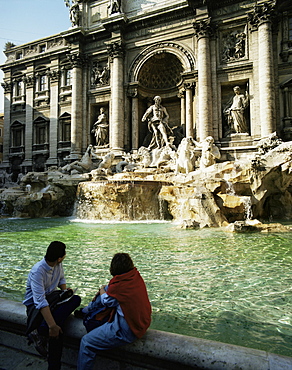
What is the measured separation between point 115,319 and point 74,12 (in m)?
23.1

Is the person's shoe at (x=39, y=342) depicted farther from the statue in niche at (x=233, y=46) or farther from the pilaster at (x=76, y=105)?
the pilaster at (x=76, y=105)

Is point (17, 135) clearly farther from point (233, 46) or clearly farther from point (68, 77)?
point (233, 46)

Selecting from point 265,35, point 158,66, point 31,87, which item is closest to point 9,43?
point 31,87

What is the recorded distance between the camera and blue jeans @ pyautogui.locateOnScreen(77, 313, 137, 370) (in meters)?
1.72

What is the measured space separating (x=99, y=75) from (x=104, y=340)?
1998 cm

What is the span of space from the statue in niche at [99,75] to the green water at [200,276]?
49.9 ft

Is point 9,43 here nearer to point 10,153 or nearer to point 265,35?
point 10,153

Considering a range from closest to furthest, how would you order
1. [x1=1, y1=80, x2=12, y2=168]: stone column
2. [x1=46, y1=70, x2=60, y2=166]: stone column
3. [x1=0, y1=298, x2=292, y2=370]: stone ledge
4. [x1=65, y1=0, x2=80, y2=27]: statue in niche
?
[x1=0, y1=298, x2=292, y2=370]: stone ledge → [x1=65, y1=0, x2=80, y2=27]: statue in niche → [x1=46, y1=70, x2=60, y2=166]: stone column → [x1=1, y1=80, x2=12, y2=168]: stone column

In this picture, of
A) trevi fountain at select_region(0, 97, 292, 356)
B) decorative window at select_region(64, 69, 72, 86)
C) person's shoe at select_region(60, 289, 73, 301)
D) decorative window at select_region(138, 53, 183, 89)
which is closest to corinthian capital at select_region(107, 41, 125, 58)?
decorative window at select_region(138, 53, 183, 89)

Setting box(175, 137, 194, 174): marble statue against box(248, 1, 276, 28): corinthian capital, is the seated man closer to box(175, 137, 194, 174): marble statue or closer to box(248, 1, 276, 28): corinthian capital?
box(175, 137, 194, 174): marble statue

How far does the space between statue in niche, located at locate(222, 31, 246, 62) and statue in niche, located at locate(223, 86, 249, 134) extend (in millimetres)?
1941

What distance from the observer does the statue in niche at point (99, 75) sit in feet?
63.1

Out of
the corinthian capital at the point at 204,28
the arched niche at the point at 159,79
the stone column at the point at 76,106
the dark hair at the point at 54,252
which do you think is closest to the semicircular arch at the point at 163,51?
the arched niche at the point at 159,79

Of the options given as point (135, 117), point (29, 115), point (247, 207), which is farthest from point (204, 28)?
point (29, 115)
